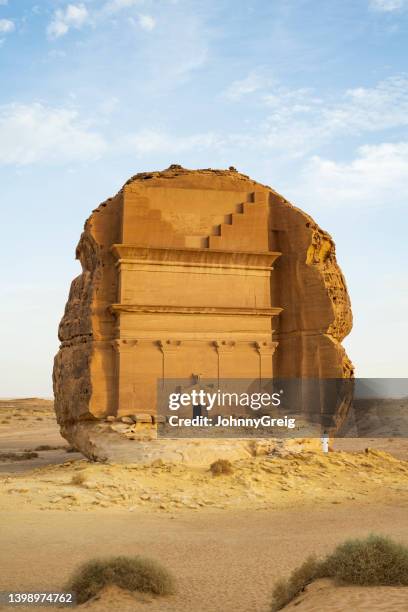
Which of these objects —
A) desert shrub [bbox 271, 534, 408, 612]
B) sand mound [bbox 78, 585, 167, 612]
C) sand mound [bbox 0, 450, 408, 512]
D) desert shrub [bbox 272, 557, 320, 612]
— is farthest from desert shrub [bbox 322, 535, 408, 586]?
sand mound [bbox 0, 450, 408, 512]

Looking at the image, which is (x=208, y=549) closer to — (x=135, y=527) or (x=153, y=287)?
(x=135, y=527)

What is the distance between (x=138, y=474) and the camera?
14844 mm

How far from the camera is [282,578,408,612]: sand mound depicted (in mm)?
5969

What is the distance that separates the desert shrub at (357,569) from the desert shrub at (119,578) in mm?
1464

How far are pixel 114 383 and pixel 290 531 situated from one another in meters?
7.52

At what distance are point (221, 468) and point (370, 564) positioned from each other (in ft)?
27.1

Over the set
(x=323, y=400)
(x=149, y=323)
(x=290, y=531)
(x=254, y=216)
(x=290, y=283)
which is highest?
(x=254, y=216)

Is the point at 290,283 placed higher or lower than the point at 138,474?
higher

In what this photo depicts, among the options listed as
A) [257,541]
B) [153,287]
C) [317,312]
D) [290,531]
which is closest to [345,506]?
[290,531]

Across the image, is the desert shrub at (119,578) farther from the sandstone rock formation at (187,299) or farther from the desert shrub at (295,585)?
the sandstone rock formation at (187,299)

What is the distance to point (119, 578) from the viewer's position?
7.84 m

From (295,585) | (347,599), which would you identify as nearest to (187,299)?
(295,585)

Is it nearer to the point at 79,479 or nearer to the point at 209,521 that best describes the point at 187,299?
the point at 79,479

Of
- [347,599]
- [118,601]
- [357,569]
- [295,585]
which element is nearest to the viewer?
[347,599]
